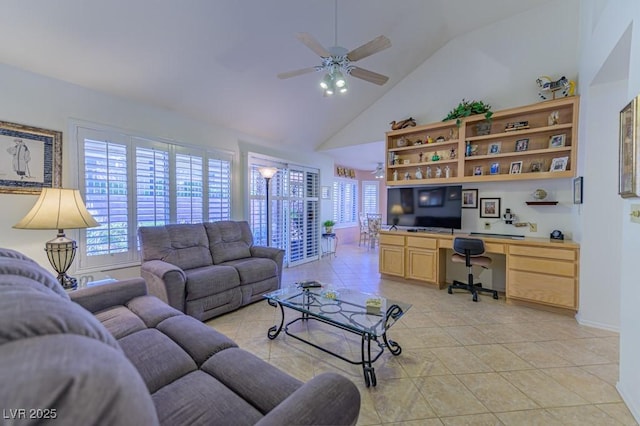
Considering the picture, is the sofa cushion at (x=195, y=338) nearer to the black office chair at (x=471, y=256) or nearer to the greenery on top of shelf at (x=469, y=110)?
the black office chair at (x=471, y=256)

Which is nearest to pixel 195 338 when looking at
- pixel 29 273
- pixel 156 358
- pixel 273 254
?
pixel 156 358

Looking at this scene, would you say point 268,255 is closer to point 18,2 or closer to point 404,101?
point 18,2

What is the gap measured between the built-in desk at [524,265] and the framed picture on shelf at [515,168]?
91cm

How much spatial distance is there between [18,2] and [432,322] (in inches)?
178

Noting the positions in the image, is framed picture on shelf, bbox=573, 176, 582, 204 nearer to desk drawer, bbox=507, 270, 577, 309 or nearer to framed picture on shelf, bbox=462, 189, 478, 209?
desk drawer, bbox=507, 270, 577, 309

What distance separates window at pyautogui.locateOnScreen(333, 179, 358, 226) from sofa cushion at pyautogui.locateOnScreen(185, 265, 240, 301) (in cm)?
477

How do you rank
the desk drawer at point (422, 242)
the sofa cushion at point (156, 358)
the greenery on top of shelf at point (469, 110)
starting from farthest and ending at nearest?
the desk drawer at point (422, 242), the greenery on top of shelf at point (469, 110), the sofa cushion at point (156, 358)

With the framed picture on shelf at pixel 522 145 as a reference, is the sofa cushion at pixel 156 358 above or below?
below

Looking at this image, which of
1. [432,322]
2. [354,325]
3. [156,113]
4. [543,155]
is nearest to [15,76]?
[156,113]

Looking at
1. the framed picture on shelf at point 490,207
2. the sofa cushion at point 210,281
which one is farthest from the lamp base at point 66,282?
the framed picture on shelf at point 490,207

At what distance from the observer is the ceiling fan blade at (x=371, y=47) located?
2342 millimetres

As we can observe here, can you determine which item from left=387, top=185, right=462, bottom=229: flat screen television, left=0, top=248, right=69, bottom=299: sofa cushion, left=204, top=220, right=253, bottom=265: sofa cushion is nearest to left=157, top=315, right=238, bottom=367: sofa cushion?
left=0, top=248, right=69, bottom=299: sofa cushion

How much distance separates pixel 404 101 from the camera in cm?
478

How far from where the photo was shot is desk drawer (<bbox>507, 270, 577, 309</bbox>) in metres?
3.03
